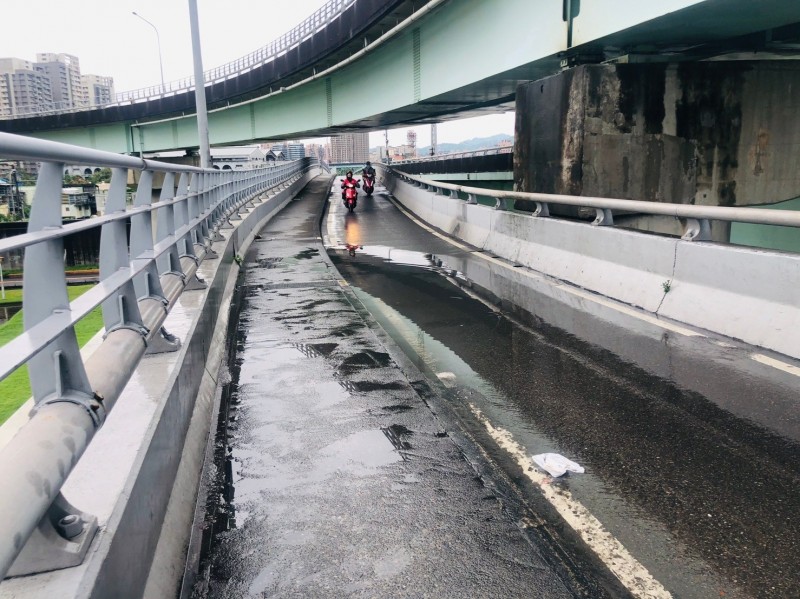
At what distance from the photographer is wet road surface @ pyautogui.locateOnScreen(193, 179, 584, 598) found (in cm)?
334

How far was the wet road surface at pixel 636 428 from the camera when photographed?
3.57 m

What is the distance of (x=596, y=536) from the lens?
147 inches

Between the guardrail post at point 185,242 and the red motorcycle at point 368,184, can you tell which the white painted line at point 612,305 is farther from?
the red motorcycle at point 368,184

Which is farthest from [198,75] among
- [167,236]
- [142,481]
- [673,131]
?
[142,481]

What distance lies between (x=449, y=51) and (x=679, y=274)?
15101 mm

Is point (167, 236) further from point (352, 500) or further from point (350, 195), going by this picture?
point (350, 195)

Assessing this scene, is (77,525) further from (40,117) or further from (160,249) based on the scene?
(40,117)

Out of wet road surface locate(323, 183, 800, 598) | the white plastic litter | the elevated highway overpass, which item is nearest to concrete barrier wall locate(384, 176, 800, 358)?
the elevated highway overpass

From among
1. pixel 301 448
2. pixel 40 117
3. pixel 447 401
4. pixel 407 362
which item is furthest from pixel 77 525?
pixel 40 117

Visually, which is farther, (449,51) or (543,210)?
(449,51)

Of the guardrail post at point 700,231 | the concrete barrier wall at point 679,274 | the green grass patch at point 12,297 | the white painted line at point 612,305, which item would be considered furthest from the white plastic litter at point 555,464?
the green grass patch at point 12,297

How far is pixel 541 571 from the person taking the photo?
11.1ft

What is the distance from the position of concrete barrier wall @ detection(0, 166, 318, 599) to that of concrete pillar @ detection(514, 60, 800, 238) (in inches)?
383

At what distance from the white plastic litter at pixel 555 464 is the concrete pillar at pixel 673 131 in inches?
376
